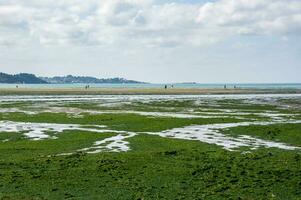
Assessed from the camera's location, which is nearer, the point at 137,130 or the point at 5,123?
the point at 137,130

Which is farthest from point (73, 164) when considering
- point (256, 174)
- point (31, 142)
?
point (31, 142)

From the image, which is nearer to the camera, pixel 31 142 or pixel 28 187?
pixel 28 187

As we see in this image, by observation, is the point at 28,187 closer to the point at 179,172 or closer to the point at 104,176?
the point at 104,176

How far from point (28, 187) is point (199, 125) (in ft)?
92.7

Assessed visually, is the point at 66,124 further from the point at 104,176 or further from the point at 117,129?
the point at 104,176

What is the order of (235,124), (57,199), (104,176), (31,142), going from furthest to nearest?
(235,124) < (31,142) < (104,176) < (57,199)

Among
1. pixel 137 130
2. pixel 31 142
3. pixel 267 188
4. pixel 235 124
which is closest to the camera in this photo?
pixel 267 188

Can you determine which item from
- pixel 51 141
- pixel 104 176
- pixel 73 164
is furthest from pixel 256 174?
pixel 51 141

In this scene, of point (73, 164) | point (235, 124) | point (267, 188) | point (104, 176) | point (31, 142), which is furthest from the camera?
point (235, 124)

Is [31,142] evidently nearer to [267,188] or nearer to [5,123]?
[5,123]

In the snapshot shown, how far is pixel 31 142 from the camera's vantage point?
34.8m

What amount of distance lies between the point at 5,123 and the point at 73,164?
26.1 m

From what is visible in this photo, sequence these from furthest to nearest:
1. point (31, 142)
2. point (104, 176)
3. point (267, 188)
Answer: point (31, 142), point (104, 176), point (267, 188)

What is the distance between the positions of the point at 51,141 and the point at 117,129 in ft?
31.4
